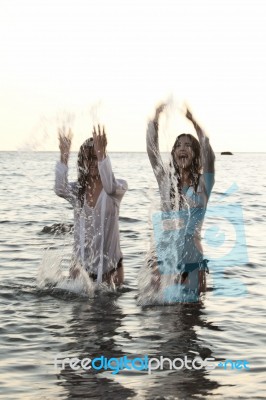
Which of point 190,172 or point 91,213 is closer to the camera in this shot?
point 190,172

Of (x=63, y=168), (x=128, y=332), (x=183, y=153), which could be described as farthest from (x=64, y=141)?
(x=128, y=332)

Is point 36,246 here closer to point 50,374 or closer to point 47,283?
point 47,283

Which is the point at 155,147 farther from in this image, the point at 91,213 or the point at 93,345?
the point at 93,345

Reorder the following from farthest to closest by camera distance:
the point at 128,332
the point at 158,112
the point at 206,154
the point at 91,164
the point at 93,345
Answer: the point at 91,164 → the point at 158,112 → the point at 206,154 → the point at 128,332 → the point at 93,345

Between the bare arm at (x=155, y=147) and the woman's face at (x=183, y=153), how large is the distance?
22 cm

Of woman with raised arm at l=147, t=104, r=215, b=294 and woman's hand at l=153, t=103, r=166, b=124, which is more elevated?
woman's hand at l=153, t=103, r=166, b=124

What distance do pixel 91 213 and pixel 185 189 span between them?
129 cm

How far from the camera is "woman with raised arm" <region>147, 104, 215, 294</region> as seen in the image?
854 centimetres

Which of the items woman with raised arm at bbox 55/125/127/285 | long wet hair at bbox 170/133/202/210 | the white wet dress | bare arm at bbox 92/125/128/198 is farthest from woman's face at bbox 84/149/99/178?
long wet hair at bbox 170/133/202/210

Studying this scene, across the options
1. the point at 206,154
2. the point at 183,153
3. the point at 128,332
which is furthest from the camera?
the point at 183,153

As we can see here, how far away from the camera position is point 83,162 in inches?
357

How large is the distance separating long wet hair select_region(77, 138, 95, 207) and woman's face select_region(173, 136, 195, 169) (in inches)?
42.8

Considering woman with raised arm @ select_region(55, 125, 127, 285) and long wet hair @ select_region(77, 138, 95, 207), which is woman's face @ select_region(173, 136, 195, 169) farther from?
long wet hair @ select_region(77, 138, 95, 207)

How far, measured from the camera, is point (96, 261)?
9.22 meters
